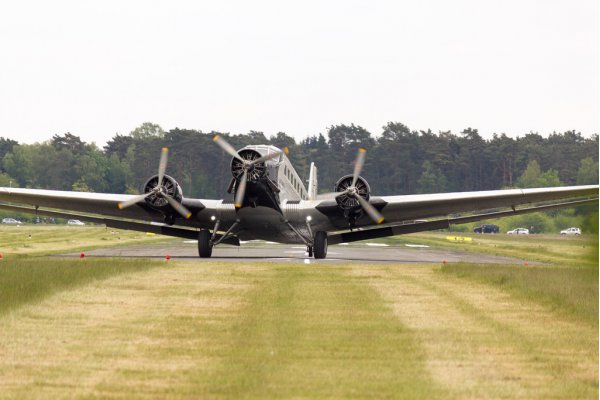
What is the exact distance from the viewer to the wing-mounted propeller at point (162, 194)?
4053 centimetres

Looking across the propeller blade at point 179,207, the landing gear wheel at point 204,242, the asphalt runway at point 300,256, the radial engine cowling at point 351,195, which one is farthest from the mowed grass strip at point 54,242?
the radial engine cowling at point 351,195

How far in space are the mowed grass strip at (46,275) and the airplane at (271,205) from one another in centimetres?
527

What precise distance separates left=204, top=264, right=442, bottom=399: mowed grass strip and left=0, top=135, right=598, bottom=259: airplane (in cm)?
1657

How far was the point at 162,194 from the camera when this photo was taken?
4041 centimetres

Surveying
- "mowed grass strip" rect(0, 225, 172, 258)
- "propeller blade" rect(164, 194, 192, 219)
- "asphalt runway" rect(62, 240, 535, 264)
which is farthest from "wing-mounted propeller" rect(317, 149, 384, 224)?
"mowed grass strip" rect(0, 225, 172, 258)

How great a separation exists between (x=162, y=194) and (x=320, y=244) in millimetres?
7333

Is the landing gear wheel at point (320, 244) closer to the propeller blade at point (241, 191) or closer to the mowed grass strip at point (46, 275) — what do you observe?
the propeller blade at point (241, 191)

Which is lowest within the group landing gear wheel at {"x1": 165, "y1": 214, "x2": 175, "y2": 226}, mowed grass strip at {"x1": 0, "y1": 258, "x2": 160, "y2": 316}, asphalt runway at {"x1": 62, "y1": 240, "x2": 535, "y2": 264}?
asphalt runway at {"x1": 62, "y1": 240, "x2": 535, "y2": 264}

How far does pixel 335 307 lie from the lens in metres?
21.5

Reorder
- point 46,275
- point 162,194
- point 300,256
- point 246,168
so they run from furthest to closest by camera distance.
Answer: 1. point 300,256
2. point 162,194
3. point 246,168
4. point 46,275

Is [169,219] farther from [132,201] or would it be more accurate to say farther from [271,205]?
[271,205]

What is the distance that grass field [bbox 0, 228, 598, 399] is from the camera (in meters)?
12.4

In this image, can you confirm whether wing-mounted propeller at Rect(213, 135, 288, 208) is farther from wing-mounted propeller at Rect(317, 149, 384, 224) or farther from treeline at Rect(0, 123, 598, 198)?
treeline at Rect(0, 123, 598, 198)

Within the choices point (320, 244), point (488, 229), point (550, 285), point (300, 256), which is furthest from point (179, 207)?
point (488, 229)
